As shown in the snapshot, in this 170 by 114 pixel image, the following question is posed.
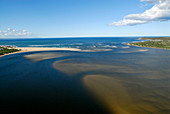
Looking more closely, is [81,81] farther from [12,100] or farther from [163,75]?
[163,75]

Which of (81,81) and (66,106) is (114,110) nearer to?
(66,106)

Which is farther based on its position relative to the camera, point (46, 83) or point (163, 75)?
point (163, 75)

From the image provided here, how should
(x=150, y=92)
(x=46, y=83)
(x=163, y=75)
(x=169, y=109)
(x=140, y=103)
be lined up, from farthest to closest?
(x=163, y=75), (x=46, y=83), (x=150, y=92), (x=140, y=103), (x=169, y=109)

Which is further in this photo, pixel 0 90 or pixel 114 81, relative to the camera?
pixel 114 81

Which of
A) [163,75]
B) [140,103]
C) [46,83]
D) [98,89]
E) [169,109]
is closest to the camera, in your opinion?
[169,109]

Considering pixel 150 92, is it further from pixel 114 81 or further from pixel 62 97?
pixel 62 97

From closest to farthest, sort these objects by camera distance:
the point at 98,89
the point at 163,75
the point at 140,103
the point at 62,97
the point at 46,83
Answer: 1. the point at 140,103
2. the point at 62,97
3. the point at 98,89
4. the point at 46,83
5. the point at 163,75

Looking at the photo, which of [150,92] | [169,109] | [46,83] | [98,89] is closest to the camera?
[169,109]

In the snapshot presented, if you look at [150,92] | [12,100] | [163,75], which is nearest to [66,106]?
[12,100]

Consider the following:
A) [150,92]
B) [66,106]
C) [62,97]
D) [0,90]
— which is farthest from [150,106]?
[0,90]
